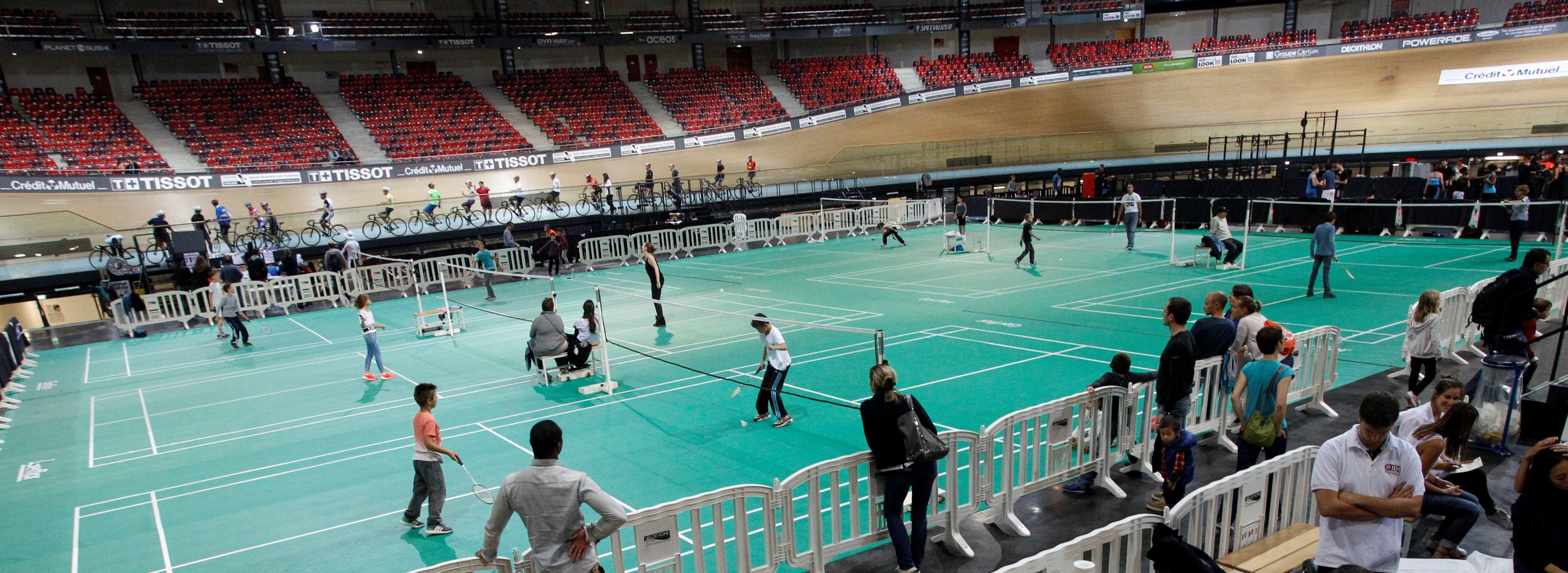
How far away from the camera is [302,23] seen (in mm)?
36656

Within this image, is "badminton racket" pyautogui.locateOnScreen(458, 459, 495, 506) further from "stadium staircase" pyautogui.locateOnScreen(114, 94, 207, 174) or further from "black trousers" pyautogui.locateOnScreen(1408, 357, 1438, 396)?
"stadium staircase" pyautogui.locateOnScreen(114, 94, 207, 174)

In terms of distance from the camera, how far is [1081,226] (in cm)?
3353

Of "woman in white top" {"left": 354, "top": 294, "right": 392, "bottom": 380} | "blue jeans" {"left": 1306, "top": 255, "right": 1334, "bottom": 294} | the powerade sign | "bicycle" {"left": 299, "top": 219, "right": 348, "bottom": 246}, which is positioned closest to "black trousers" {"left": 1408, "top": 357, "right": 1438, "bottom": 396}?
"blue jeans" {"left": 1306, "top": 255, "right": 1334, "bottom": 294}

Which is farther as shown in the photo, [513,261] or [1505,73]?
[1505,73]

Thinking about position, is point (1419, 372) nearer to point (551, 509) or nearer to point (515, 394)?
point (551, 509)

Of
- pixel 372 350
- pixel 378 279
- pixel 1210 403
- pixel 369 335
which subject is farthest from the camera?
pixel 378 279

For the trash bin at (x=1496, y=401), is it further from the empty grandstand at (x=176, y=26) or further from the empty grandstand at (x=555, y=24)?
the empty grandstand at (x=176, y=26)

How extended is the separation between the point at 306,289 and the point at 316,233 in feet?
19.0

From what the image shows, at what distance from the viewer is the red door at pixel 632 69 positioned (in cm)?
4828

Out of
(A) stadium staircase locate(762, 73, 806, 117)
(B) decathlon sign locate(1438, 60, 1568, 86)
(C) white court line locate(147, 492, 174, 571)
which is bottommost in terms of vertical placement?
(C) white court line locate(147, 492, 174, 571)

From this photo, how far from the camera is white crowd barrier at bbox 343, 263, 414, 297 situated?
2509 cm

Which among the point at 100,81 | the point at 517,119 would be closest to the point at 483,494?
the point at 517,119

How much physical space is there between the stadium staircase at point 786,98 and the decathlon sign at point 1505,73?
34.4 m

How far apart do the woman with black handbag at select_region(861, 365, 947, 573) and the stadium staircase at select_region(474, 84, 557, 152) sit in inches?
1407
